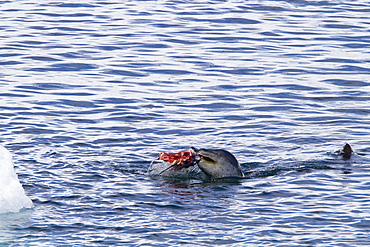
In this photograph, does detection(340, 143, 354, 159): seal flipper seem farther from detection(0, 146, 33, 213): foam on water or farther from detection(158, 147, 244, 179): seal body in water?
detection(0, 146, 33, 213): foam on water

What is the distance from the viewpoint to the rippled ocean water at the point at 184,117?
8.11m

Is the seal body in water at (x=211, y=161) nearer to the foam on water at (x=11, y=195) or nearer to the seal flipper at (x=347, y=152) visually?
the seal flipper at (x=347, y=152)

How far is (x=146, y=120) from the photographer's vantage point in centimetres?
1278

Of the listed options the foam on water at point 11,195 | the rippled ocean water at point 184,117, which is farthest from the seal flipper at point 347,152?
the foam on water at point 11,195

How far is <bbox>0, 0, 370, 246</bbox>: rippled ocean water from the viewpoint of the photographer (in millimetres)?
8109

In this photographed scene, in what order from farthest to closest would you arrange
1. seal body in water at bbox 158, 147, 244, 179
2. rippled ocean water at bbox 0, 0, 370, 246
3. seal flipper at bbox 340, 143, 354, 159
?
seal flipper at bbox 340, 143, 354, 159 → seal body in water at bbox 158, 147, 244, 179 → rippled ocean water at bbox 0, 0, 370, 246

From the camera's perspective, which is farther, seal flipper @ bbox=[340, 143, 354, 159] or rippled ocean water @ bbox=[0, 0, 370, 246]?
seal flipper @ bbox=[340, 143, 354, 159]

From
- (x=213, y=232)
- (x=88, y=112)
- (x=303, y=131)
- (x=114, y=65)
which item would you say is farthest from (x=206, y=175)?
(x=114, y=65)

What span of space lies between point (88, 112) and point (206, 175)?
13.1ft

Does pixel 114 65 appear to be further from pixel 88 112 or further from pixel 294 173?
pixel 294 173

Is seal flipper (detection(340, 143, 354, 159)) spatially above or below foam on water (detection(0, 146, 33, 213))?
below

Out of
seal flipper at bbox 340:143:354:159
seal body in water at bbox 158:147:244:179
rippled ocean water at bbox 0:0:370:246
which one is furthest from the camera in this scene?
seal flipper at bbox 340:143:354:159

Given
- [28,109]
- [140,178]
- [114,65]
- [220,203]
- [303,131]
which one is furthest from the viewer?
[114,65]

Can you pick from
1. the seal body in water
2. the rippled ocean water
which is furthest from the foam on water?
the seal body in water
